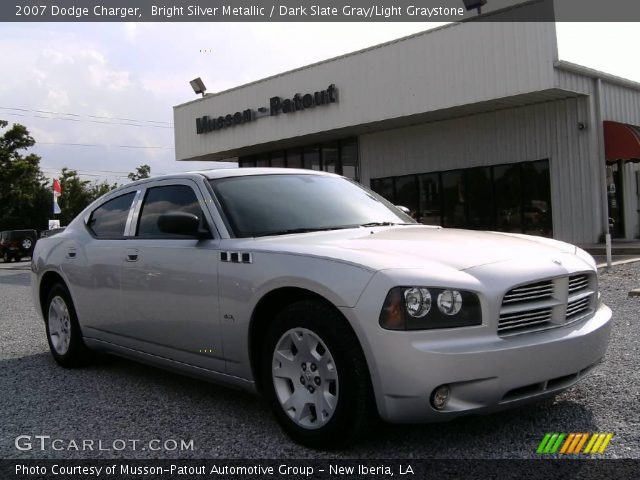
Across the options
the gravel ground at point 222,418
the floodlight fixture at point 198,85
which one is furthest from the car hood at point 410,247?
the floodlight fixture at point 198,85

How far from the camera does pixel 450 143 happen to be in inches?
780

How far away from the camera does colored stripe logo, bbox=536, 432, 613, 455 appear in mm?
3156

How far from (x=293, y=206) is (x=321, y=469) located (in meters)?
1.81

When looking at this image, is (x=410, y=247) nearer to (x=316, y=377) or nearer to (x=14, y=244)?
(x=316, y=377)

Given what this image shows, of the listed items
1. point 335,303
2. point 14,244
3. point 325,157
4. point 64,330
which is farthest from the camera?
point 14,244

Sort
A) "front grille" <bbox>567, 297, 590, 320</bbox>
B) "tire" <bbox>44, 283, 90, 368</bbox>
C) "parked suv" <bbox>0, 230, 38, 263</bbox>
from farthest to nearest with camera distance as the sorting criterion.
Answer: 1. "parked suv" <bbox>0, 230, 38, 263</bbox>
2. "tire" <bbox>44, 283, 90, 368</bbox>
3. "front grille" <bbox>567, 297, 590, 320</bbox>

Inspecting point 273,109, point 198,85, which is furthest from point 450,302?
point 198,85

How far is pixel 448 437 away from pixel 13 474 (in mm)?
2243

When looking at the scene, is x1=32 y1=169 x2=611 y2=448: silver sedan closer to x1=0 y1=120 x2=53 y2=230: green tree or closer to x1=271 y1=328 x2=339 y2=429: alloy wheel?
x1=271 y1=328 x2=339 y2=429: alloy wheel

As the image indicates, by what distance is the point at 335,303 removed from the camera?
3.14 metres

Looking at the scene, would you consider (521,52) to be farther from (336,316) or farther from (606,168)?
(336,316)

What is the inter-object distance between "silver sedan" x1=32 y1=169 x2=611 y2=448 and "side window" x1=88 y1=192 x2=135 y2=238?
15 centimetres

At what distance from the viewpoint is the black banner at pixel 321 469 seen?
2914mm

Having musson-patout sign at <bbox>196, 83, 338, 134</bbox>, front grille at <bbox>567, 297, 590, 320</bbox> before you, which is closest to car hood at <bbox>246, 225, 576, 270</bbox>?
front grille at <bbox>567, 297, 590, 320</bbox>
